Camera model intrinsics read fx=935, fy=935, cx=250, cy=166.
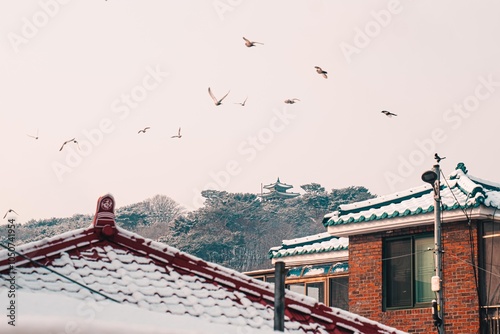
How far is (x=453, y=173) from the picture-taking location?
23516mm

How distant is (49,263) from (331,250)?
54.9 ft

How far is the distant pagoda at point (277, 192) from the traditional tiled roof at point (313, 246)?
85.3 m

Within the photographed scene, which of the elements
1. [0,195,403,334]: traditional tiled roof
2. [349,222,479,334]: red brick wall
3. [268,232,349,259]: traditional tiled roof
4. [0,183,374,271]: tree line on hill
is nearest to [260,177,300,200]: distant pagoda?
[0,183,374,271]: tree line on hill

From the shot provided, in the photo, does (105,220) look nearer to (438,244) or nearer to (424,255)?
(438,244)

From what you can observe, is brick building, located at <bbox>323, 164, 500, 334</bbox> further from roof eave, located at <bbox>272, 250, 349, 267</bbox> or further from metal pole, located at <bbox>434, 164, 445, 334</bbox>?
roof eave, located at <bbox>272, 250, 349, 267</bbox>

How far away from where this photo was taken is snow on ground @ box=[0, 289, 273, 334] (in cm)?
776

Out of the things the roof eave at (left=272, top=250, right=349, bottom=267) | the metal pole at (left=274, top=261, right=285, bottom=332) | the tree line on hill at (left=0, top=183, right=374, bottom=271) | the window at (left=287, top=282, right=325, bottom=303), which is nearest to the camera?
the metal pole at (left=274, top=261, right=285, bottom=332)

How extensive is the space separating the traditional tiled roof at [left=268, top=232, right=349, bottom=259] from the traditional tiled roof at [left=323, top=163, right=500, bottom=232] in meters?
1.98

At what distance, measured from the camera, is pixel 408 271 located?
23156mm

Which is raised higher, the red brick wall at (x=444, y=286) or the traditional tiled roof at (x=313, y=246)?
the traditional tiled roof at (x=313, y=246)

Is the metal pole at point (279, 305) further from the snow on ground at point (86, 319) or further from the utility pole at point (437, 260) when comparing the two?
the utility pole at point (437, 260)

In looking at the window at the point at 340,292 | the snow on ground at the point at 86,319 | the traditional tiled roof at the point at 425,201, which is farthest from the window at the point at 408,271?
the snow on ground at the point at 86,319

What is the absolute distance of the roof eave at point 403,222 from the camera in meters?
21.5

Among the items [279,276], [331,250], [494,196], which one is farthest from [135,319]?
[331,250]
